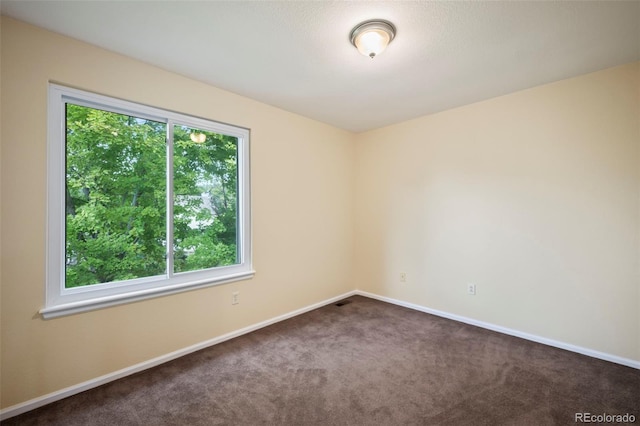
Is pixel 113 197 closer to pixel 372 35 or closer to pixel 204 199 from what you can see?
pixel 204 199

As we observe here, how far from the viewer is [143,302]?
7.57 feet

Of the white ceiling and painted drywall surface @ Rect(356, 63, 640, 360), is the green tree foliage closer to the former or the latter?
the white ceiling

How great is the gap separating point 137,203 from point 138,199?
→ 1.4 inches

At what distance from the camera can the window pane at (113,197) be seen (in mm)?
2090

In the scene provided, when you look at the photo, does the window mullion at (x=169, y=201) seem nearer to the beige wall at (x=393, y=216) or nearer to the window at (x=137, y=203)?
the window at (x=137, y=203)

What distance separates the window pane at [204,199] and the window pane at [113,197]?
14 cm

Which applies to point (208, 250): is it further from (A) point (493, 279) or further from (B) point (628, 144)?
(B) point (628, 144)

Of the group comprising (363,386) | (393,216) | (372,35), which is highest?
(372,35)

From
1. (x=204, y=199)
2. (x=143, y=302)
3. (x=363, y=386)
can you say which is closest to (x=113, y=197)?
(x=204, y=199)

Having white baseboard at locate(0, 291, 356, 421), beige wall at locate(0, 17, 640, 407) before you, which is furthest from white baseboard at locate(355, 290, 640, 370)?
white baseboard at locate(0, 291, 356, 421)

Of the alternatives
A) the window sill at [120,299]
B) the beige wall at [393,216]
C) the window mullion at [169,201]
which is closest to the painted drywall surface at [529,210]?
the beige wall at [393,216]

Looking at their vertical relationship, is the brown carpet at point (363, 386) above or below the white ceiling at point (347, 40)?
below

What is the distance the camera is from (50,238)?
194cm

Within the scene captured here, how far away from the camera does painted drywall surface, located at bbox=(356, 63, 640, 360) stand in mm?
2361
